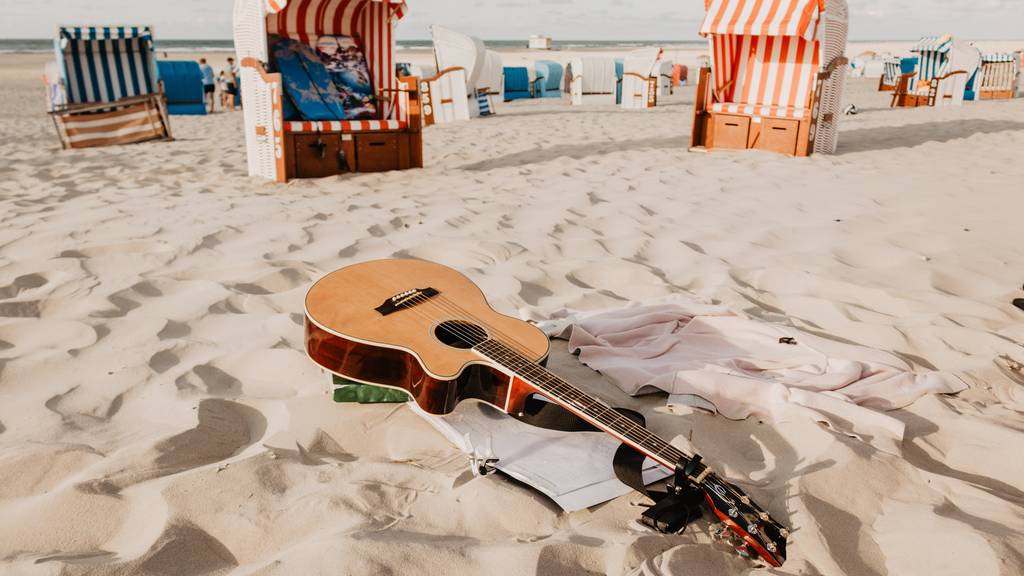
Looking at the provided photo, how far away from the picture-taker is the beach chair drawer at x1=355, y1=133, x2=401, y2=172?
21.0ft

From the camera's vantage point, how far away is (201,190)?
553cm

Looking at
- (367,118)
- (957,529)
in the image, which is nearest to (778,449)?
(957,529)

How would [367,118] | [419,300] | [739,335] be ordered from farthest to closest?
[367,118] → [739,335] → [419,300]

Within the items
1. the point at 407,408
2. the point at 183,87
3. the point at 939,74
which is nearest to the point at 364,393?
the point at 407,408

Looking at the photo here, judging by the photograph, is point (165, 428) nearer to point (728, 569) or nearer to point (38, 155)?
point (728, 569)

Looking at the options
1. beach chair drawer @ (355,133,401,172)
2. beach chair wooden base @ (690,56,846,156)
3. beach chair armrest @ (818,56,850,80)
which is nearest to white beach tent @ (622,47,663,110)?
beach chair wooden base @ (690,56,846,156)

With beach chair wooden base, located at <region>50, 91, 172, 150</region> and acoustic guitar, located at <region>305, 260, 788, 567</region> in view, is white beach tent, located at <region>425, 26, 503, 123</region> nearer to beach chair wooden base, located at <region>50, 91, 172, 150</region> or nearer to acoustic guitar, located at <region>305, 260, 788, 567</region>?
beach chair wooden base, located at <region>50, 91, 172, 150</region>

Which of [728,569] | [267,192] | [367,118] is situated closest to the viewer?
[728,569]

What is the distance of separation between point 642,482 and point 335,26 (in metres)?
6.17

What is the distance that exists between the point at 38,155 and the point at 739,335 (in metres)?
7.70

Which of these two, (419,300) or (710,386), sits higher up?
(419,300)

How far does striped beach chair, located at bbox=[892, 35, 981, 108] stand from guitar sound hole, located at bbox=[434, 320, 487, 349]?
1512 centimetres

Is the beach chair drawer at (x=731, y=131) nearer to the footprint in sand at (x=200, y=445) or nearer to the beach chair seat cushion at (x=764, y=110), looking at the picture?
the beach chair seat cushion at (x=764, y=110)

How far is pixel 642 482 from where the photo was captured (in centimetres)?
165
